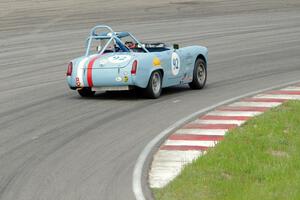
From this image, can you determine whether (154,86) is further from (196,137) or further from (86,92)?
(196,137)

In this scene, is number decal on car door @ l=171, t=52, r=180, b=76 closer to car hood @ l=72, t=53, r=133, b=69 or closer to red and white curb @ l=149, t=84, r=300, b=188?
car hood @ l=72, t=53, r=133, b=69

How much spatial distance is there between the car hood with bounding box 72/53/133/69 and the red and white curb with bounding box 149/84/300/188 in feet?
6.66

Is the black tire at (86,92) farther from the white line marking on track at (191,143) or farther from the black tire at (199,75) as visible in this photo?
the white line marking on track at (191,143)

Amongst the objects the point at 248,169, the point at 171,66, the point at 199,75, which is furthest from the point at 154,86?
the point at 248,169

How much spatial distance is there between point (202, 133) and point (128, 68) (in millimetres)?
3334

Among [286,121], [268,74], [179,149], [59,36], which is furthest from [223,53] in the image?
[179,149]

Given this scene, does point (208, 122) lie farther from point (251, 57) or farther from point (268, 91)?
point (251, 57)

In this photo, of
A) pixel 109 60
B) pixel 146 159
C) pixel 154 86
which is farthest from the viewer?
pixel 154 86

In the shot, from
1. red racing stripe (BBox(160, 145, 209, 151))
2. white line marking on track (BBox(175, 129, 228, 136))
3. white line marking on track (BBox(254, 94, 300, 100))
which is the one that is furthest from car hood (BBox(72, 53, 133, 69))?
red racing stripe (BBox(160, 145, 209, 151))

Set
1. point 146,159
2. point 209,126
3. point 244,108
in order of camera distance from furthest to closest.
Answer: point 244,108 → point 209,126 → point 146,159

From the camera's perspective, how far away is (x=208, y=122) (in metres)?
13.5

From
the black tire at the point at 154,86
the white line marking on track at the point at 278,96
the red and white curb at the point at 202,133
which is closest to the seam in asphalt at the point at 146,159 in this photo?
the red and white curb at the point at 202,133

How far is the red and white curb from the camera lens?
34.4ft

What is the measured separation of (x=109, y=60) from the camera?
15852 millimetres
